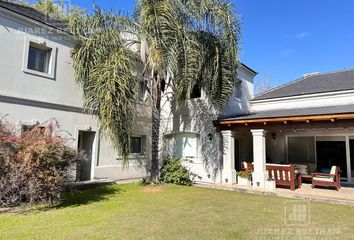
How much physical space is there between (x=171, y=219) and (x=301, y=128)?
800 centimetres

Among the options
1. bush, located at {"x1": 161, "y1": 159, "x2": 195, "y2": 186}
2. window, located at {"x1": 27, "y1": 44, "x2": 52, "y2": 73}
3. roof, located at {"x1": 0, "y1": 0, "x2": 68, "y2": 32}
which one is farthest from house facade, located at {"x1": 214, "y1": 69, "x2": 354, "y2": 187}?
roof, located at {"x1": 0, "y1": 0, "x2": 68, "y2": 32}

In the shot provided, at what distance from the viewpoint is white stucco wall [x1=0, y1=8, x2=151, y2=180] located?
33.9 ft

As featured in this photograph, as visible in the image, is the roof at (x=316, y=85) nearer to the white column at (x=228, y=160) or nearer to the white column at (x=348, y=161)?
the white column at (x=348, y=161)

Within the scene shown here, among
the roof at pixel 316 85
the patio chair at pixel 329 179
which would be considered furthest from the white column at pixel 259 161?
the roof at pixel 316 85

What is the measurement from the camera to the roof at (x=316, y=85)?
52.0 feet

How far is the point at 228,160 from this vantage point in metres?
13.8

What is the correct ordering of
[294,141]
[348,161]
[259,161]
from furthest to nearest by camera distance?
[294,141] < [348,161] < [259,161]

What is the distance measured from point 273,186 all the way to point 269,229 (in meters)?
5.95

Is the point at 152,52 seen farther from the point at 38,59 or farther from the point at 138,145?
the point at 138,145

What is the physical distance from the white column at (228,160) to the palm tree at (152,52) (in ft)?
6.79

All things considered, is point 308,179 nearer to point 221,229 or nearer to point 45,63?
point 221,229

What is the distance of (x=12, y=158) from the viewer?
7781mm

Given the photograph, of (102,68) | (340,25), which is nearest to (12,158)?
(102,68)

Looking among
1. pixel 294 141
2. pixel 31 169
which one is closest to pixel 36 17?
pixel 31 169
